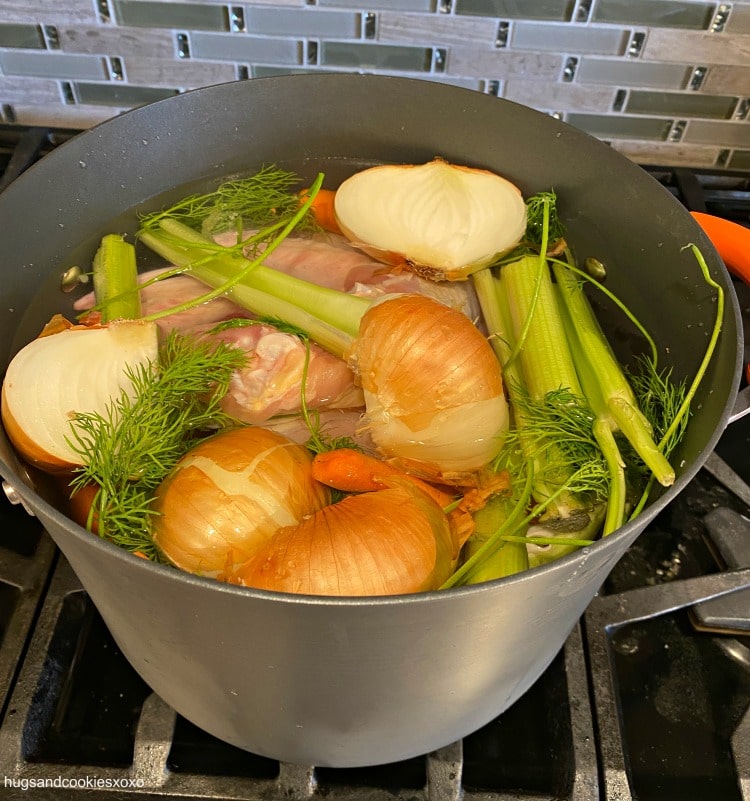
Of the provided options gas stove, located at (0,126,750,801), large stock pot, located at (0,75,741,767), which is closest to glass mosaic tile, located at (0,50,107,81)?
large stock pot, located at (0,75,741,767)

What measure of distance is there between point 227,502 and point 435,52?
0.71 metres

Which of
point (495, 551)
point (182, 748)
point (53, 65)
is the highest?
point (53, 65)

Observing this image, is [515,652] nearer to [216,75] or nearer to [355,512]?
[355,512]

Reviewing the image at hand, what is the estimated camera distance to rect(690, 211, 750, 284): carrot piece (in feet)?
2.60

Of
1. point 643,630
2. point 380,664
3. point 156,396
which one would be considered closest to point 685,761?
point 643,630

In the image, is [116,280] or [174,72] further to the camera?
[174,72]

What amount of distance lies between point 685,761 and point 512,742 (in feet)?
0.57

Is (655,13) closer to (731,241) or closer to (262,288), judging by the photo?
(731,241)

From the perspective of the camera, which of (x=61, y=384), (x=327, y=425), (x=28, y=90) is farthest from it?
(x=28, y=90)

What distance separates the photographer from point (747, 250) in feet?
2.59

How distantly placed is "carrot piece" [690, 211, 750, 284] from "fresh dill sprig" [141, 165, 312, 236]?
0.46 m

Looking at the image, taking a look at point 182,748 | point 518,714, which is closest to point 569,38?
point 518,714

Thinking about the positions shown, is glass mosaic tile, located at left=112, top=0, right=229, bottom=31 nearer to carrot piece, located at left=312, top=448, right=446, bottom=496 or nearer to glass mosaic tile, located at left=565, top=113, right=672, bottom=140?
glass mosaic tile, located at left=565, top=113, right=672, bottom=140

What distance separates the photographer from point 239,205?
36.1 inches
